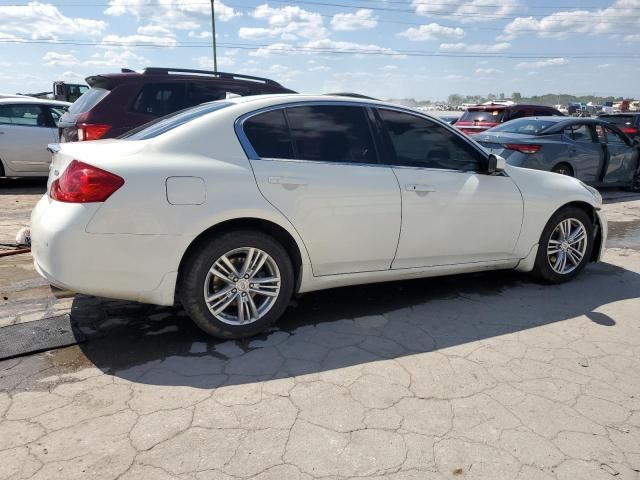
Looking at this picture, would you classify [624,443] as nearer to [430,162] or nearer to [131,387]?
[430,162]

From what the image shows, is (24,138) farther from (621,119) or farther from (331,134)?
(621,119)

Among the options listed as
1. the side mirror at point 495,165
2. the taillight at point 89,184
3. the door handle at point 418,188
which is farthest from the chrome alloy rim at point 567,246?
the taillight at point 89,184

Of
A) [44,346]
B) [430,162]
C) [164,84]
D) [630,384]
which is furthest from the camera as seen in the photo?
[164,84]

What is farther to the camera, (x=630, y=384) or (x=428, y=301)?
(x=428, y=301)

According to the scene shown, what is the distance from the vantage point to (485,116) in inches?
494

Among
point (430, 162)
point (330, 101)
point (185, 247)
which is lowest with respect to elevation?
point (185, 247)

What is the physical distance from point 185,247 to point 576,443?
7.63ft

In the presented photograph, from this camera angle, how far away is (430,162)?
3.96 meters

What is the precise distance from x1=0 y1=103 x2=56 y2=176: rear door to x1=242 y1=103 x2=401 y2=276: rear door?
6.89 meters

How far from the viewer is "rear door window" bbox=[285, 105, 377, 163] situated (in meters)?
3.51

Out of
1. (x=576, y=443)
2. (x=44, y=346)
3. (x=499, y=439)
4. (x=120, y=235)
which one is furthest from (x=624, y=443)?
(x=44, y=346)

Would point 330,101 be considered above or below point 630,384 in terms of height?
above

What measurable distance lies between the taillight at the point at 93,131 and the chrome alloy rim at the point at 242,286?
3.69m

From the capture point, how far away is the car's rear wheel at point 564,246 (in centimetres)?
456
